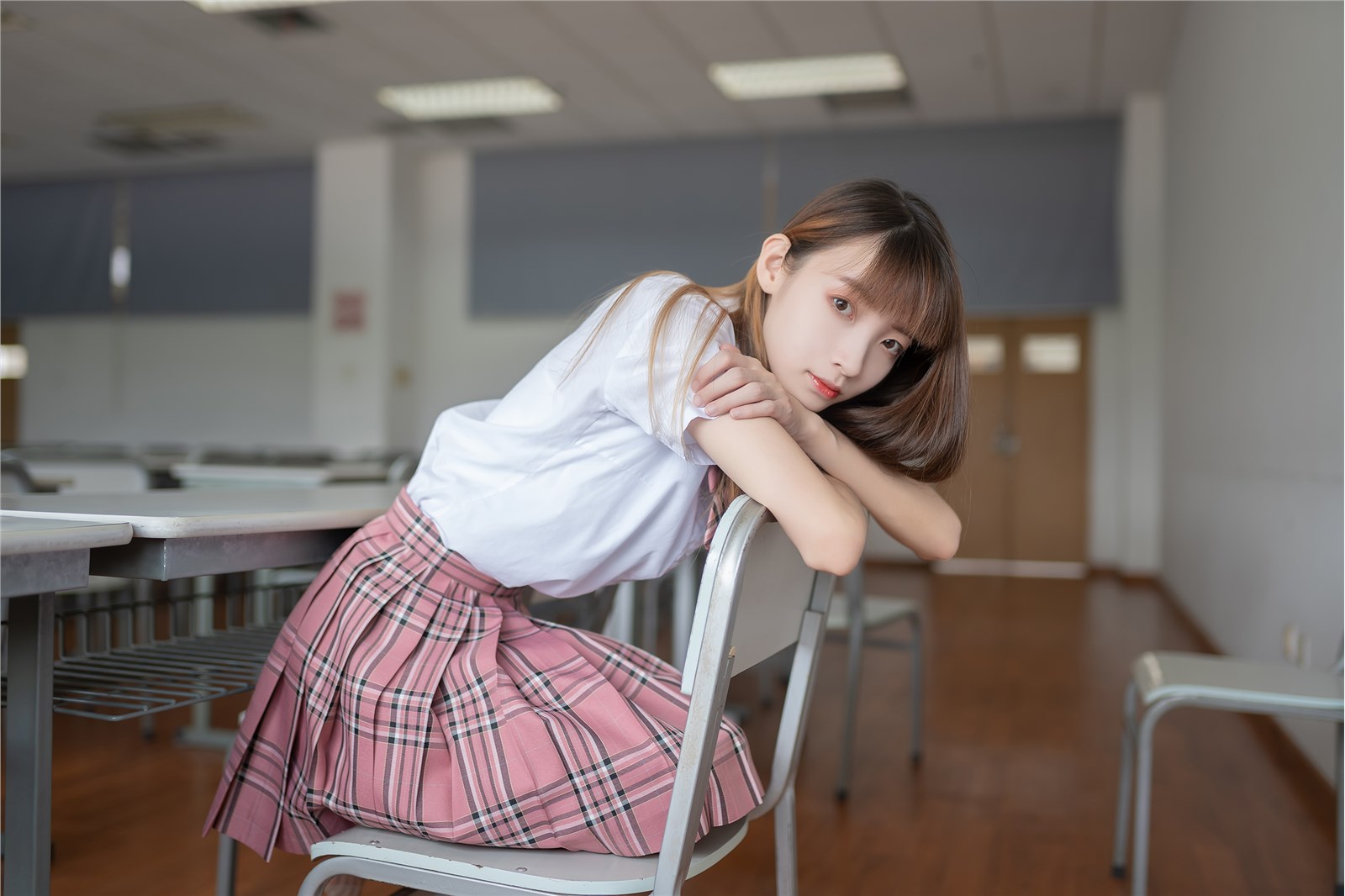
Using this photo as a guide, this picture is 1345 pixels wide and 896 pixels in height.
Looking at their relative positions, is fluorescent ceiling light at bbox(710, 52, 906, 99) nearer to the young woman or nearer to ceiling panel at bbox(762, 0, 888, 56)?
ceiling panel at bbox(762, 0, 888, 56)

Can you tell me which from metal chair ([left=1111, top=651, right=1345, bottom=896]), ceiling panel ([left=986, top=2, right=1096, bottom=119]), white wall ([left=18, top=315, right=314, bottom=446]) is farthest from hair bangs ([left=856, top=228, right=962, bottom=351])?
white wall ([left=18, top=315, right=314, bottom=446])

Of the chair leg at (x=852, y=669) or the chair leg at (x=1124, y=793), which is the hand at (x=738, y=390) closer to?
the chair leg at (x=1124, y=793)

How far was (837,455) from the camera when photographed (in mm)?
1024

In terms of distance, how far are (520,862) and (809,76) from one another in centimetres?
598

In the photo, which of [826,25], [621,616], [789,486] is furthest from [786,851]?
[826,25]

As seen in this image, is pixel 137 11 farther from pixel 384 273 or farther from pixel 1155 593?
pixel 1155 593

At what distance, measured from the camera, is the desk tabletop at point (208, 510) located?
43.0 inches

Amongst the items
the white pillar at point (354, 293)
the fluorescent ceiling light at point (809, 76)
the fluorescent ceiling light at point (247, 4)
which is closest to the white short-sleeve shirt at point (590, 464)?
the fluorescent ceiling light at point (247, 4)

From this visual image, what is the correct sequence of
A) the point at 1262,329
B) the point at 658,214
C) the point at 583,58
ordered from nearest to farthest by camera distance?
1. the point at 1262,329
2. the point at 583,58
3. the point at 658,214

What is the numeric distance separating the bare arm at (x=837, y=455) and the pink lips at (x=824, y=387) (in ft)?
0.07

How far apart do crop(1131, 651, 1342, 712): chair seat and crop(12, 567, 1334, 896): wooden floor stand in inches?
16.2

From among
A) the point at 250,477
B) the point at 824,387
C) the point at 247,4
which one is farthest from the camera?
the point at 247,4

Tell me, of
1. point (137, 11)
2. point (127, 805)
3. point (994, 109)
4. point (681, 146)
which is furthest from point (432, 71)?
point (127, 805)

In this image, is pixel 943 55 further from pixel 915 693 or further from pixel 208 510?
pixel 208 510
